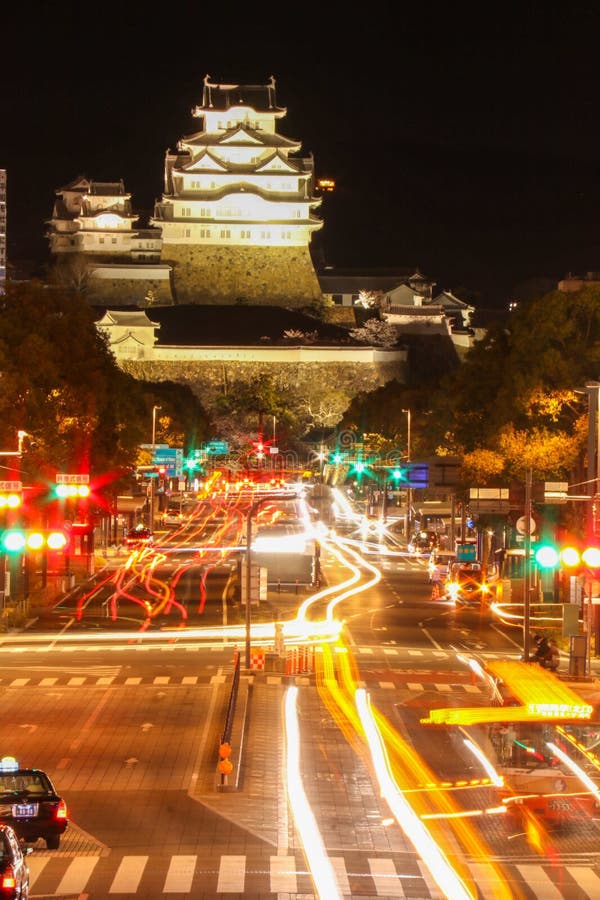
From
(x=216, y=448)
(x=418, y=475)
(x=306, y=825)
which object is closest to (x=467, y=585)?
(x=418, y=475)

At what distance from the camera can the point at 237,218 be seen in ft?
512

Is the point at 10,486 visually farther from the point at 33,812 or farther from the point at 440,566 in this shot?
the point at 440,566

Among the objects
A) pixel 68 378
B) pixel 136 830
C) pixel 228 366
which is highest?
pixel 228 366

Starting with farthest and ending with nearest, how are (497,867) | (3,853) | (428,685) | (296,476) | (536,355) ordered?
(296,476) < (536,355) < (428,685) < (497,867) < (3,853)

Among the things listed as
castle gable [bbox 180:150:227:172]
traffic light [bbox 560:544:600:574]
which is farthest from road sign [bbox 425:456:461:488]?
castle gable [bbox 180:150:227:172]

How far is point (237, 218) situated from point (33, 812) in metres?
141

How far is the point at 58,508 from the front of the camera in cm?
5409

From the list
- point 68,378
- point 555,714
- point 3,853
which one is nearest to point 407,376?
point 68,378

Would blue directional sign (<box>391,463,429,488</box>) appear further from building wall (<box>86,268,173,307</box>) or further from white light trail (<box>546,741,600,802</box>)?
building wall (<box>86,268,173,307</box>)

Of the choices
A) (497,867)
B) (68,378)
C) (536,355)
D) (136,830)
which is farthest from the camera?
(68,378)

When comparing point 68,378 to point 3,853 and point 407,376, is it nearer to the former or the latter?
point 3,853

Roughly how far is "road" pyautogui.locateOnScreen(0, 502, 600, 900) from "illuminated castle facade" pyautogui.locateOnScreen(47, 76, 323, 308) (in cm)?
11242

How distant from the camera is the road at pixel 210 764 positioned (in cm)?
1730

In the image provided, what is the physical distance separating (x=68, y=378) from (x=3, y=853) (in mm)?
44703
